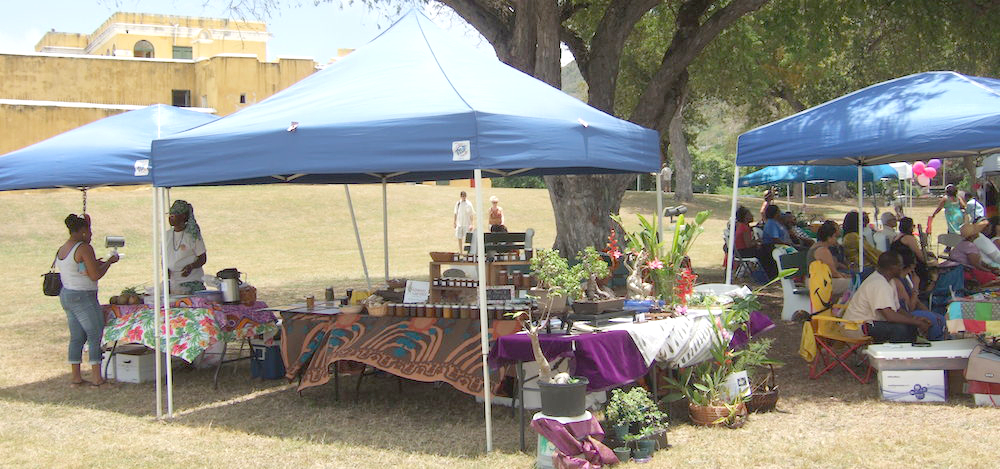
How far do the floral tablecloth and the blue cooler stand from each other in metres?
0.13

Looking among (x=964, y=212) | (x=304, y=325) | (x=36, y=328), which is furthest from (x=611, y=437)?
(x=964, y=212)

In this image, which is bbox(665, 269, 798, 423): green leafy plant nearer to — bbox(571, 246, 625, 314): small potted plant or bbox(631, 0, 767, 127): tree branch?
bbox(571, 246, 625, 314): small potted plant

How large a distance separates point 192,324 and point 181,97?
3457 centimetres

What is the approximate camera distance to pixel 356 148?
5430 millimetres

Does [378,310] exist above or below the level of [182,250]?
below

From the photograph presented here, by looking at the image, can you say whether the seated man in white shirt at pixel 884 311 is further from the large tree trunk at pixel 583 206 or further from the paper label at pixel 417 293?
the large tree trunk at pixel 583 206

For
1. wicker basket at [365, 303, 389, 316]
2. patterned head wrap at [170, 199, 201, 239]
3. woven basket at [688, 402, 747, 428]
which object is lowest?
woven basket at [688, 402, 747, 428]

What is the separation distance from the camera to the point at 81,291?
7.34 metres

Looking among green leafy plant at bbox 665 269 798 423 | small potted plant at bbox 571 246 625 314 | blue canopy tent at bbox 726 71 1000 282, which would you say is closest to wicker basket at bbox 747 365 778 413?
green leafy plant at bbox 665 269 798 423

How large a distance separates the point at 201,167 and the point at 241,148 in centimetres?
34

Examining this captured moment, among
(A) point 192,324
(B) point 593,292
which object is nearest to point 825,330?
(B) point 593,292

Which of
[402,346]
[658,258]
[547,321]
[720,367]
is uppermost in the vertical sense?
[658,258]

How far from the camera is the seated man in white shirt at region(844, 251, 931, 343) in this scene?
664 cm

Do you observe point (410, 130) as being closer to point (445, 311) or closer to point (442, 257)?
point (445, 311)
